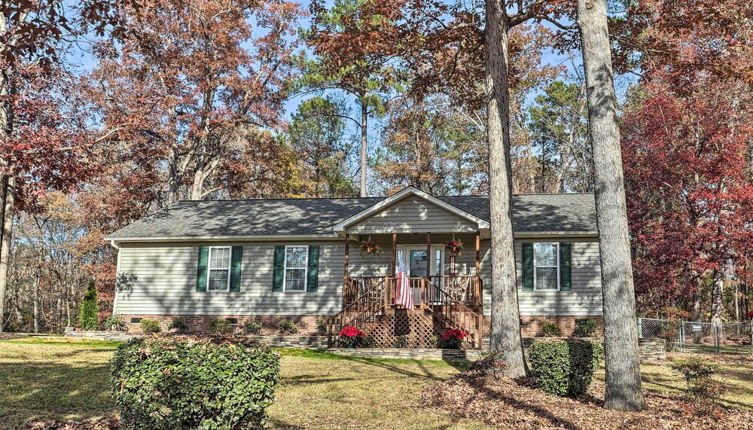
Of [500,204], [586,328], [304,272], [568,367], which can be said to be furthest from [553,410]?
[304,272]

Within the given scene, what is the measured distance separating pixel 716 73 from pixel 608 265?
886 cm

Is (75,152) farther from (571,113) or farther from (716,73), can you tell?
(571,113)

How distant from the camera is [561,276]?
17.6 meters

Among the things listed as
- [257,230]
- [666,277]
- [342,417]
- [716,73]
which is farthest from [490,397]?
[666,277]

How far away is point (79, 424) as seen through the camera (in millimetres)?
7066

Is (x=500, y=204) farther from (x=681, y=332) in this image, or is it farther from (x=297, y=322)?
(x=297, y=322)

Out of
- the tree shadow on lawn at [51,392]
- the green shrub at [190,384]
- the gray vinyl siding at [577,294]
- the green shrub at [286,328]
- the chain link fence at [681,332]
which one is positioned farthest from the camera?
the green shrub at [286,328]

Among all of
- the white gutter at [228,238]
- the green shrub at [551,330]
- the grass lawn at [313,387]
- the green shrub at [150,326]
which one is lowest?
the grass lawn at [313,387]

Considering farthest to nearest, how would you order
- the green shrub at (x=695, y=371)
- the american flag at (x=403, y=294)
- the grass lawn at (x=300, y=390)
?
the american flag at (x=403, y=294), the green shrub at (x=695, y=371), the grass lawn at (x=300, y=390)

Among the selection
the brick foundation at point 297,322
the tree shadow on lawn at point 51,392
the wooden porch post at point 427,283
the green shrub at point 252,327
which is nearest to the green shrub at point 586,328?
the brick foundation at point 297,322

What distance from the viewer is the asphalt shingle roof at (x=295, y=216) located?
18.5m

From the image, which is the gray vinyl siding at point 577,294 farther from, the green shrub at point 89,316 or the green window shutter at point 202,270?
the green shrub at point 89,316

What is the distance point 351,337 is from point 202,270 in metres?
6.70

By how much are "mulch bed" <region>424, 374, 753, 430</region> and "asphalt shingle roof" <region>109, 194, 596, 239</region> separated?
27.7 ft
